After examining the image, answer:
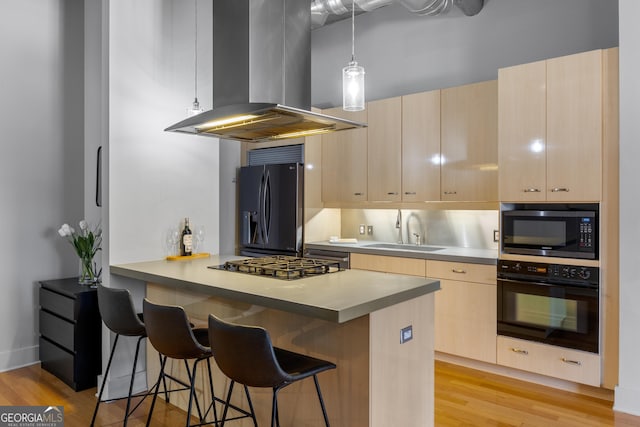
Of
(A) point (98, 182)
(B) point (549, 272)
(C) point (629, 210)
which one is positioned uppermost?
(A) point (98, 182)

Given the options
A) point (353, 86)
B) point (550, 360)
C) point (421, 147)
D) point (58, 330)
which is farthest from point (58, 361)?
point (550, 360)

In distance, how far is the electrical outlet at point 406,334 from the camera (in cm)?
219

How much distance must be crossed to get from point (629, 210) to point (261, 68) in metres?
2.54

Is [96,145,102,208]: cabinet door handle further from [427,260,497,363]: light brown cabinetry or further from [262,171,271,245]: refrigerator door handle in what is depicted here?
[427,260,497,363]: light brown cabinetry

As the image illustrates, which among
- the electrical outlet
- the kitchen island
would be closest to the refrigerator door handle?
the kitchen island

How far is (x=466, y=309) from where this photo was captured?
3709mm

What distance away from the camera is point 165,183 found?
3.39m

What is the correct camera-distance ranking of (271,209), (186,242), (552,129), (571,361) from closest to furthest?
(571,361) → (552,129) → (186,242) → (271,209)

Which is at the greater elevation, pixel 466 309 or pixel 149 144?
pixel 149 144

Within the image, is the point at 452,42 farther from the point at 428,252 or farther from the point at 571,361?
the point at 571,361

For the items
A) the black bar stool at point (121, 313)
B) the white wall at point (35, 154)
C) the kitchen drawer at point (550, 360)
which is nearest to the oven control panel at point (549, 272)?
the kitchen drawer at point (550, 360)

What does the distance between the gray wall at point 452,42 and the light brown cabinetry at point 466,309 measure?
1893 mm

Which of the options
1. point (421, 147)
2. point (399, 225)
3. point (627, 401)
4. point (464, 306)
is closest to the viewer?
point (627, 401)

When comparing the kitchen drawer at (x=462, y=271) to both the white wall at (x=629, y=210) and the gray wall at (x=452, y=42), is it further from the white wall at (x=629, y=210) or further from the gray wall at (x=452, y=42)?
the gray wall at (x=452, y=42)
